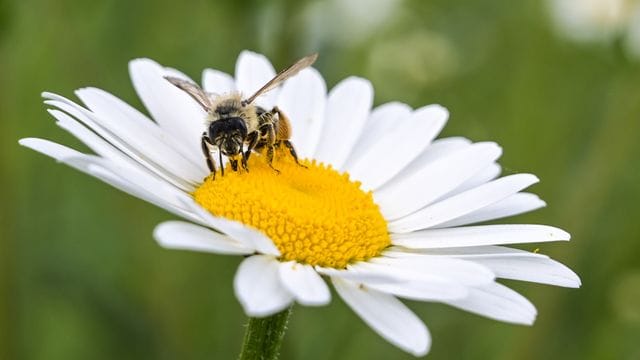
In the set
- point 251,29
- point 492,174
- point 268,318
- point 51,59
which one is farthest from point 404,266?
point 51,59

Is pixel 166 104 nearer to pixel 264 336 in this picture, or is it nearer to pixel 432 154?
pixel 432 154

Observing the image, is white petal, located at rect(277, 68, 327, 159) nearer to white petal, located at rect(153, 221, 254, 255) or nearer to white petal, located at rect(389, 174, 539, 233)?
white petal, located at rect(389, 174, 539, 233)

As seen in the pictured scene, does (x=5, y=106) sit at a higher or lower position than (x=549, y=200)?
lower

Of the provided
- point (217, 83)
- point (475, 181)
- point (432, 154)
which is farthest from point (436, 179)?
point (217, 83)

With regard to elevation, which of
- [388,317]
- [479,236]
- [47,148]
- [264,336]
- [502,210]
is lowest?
[264,336]

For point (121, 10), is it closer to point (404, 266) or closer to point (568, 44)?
point (568, 44)

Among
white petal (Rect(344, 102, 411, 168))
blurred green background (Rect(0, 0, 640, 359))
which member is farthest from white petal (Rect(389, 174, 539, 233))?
blurred green background (Rect(0, 0, 640, 359))

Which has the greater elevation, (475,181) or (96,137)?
(475,181)
